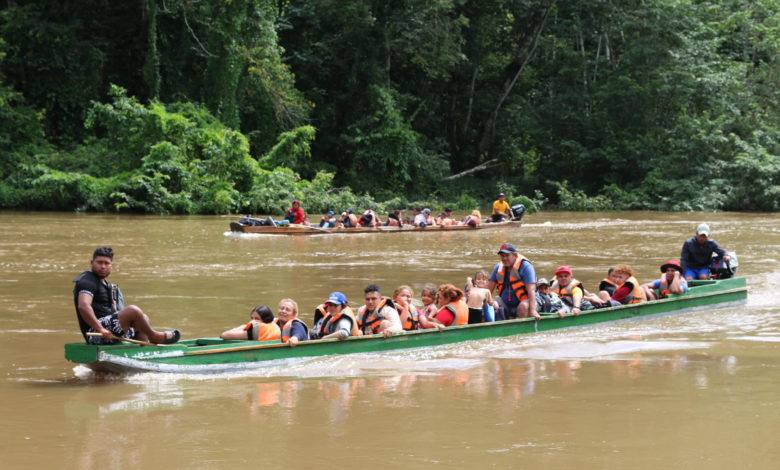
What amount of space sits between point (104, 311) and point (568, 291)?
597 cm

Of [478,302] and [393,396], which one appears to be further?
[478,302]

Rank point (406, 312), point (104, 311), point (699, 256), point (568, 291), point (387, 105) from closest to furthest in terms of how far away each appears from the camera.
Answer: point (104, 311) < point (406, 312) < point (568, 291) < point (699, 256) < point (387, 105)

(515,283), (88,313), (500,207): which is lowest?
(515,283)

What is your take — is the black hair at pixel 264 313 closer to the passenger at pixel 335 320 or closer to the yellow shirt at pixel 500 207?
the passenger at pixel 335 320

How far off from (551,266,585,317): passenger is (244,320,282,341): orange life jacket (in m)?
3.98

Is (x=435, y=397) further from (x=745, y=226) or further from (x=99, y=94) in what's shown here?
(x=99, y=94)

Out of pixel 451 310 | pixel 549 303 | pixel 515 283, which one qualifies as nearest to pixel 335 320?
pixel 451 310

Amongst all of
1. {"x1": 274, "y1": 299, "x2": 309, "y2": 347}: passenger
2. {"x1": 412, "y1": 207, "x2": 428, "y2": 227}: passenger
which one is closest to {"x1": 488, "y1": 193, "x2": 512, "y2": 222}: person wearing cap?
{"x1": 412, "y1": 207, "x2": 428, "y2": 227}: passenger

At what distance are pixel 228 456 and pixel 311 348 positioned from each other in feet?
9.34

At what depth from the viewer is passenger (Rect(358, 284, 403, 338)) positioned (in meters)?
9.67

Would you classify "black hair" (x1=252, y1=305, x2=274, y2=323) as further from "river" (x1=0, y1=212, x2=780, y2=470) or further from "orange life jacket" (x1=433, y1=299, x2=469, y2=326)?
"orange life jacket" (x1=433, y1=299, x2=469, y2=326)

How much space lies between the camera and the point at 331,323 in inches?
370

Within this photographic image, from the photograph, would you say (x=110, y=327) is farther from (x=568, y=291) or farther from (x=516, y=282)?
(x=568, y=291)

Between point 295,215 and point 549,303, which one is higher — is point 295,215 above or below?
above
